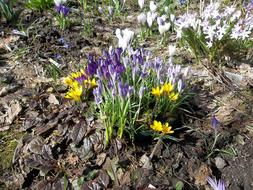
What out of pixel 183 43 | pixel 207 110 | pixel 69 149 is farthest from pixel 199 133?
pixel 183 43

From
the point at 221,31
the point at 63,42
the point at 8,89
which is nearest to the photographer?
the point at 221,31

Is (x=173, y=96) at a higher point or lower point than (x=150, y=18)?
lower

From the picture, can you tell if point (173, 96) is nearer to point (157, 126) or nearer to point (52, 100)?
point (157, 126)

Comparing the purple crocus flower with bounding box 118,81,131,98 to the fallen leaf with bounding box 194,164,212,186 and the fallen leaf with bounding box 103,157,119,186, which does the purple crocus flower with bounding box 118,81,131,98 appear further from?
the fallen leaf with bounding box 194,164,212,186

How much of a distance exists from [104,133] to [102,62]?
0.44 meters

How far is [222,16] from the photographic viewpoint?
301 centimetres

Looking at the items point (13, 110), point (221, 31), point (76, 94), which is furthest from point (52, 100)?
point (221, 31)

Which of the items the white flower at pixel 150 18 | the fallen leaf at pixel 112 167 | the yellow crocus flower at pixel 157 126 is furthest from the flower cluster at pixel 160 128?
the white flower at pixel 150 18

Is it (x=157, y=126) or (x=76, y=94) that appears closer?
(x=157, y=126)

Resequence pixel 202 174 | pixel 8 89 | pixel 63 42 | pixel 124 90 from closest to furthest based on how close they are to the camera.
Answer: pixel 124 90 → pixel 202 174 → pixel 8 89 → pixel 63 42

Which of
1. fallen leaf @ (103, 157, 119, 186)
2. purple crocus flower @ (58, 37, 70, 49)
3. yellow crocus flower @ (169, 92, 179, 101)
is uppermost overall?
yellow crocus flower @ (169, 92, 179, 101)

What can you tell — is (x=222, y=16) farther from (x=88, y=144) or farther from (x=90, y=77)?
(x=88, y=144)

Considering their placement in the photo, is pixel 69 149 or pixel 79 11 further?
pixel 79 11

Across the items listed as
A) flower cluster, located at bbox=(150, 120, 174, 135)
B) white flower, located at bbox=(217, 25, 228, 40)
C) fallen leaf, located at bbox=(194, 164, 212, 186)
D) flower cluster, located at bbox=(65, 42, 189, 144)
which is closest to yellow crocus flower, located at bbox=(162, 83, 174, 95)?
flower cluster, located at bbox=(65, 42, 189, 144)
